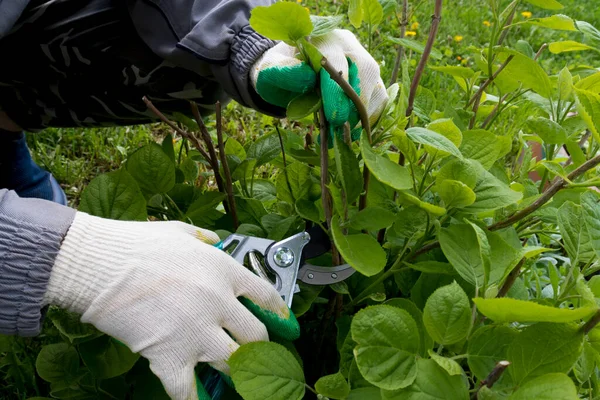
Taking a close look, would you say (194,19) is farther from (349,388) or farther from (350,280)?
(349,388)

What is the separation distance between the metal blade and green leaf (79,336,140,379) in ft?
0.98

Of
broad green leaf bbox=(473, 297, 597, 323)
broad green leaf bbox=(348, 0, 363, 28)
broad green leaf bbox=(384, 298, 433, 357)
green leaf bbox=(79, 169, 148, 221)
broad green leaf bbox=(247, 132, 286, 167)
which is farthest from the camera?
broad green leaf bbox=(247, 132, 286, 167)

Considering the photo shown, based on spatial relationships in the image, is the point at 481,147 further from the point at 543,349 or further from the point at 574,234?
the point at 543,349

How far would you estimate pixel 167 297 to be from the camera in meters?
0.82

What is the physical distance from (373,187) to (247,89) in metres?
0.41

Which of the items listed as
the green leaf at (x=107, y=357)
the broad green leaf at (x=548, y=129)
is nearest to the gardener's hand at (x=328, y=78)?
the broad green leaf at (x=548, y=129)

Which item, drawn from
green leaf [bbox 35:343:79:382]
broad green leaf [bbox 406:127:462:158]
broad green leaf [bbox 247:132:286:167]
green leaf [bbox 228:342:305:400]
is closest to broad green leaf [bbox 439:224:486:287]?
broad green leaf [bbox 406:127:462:158]

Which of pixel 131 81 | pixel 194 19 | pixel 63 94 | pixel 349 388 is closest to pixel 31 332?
pixel 349 388

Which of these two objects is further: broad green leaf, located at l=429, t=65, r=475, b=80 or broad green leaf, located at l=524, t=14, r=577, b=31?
broad green leaf, located at l=429, t=65, r=475, b=80

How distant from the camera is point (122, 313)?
0.82m

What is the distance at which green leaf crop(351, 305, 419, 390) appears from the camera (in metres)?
0.63

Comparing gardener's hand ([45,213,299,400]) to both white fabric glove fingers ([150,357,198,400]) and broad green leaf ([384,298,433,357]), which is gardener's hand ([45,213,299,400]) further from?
broad green leaf ([384,298,433,357])

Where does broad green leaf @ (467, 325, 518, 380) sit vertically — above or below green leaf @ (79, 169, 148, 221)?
above

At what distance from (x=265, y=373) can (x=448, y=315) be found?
0.24 m
